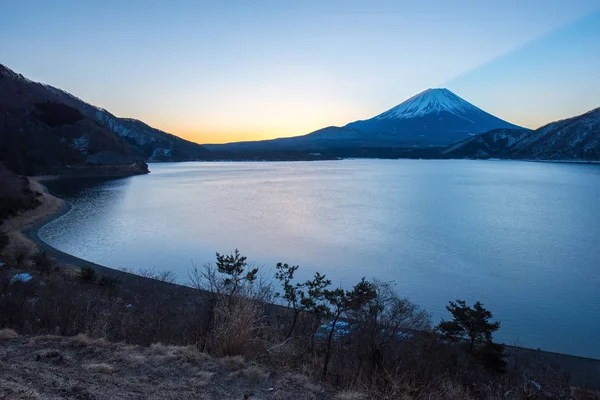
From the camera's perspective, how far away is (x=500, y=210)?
25578 mm

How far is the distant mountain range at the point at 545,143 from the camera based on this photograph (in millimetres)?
90969

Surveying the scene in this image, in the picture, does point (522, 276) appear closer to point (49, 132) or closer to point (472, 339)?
point (472, 339)

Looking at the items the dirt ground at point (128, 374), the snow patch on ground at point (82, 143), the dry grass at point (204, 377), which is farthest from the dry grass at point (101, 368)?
the snow patch on ground at point (82, 143)

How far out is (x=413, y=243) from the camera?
16.2 metres

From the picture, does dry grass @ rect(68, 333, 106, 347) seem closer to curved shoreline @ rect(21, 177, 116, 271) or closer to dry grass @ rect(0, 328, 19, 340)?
dry grass @ rect(0, 328, 19, 340)

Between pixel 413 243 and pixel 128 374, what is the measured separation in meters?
14.6

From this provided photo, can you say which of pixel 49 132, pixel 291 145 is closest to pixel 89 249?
pixel 49 132

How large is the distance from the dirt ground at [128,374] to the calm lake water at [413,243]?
6.60 metres

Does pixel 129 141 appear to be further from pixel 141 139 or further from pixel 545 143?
pixel 545 143

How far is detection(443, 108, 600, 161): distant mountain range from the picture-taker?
298 feet

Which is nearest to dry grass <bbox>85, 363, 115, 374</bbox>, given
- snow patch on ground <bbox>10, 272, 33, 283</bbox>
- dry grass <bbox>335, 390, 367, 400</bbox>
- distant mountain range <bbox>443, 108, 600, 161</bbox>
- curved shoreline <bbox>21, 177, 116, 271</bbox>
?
dry grass <bbox>335, 390, 367, 400</bbox>

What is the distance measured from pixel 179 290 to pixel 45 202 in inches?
771

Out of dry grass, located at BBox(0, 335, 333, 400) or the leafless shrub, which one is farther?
the leafless shrub

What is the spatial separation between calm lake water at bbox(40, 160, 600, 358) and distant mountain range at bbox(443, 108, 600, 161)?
7258cm
